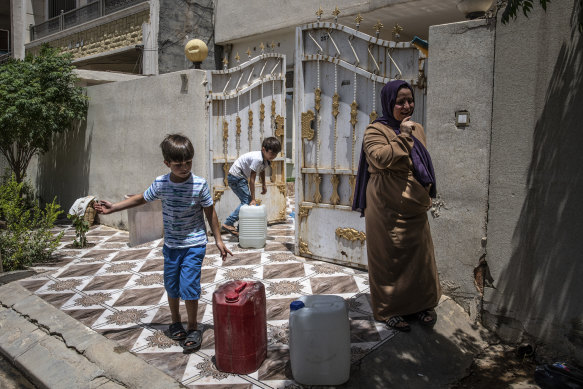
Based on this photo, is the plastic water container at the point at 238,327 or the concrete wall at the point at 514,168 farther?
the concrete wall at the point at 514,168

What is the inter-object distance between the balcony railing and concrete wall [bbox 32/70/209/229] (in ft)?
19.4

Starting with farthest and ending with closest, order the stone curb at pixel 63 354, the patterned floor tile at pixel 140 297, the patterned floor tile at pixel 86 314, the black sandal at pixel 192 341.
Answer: the patterned floor tile at pixel 140 297
the patterned floor tile at pixel 86 314
the black sandal at pixel 192 341
the stone curb at pixel 63 354

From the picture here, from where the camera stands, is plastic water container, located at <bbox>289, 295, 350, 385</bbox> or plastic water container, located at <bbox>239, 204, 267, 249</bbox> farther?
plastic water container, located at <bbox>239, 204, 267, 249</bbox>

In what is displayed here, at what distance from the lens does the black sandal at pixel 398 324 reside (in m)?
3.54

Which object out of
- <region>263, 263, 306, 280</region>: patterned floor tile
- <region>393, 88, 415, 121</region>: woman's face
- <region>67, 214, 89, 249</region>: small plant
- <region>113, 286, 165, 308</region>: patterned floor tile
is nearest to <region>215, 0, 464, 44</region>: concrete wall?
<region>263, 263, 306, 280</region>: patterned floor tile

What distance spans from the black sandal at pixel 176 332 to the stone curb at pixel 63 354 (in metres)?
0.35

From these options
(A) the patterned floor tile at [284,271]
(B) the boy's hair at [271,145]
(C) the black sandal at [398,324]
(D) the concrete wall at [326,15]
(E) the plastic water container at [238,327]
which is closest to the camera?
(E) the plastic water container at [238,327]

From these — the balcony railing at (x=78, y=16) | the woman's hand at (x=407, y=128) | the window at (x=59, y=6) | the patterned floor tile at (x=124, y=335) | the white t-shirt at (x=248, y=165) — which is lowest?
the patterned floor tile at (x=124, y=335)

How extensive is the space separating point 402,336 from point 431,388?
502mm

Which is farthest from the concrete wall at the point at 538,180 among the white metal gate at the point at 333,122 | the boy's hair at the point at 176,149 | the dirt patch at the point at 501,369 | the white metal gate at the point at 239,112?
the white metal gate at the point at 239,112

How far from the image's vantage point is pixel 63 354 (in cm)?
356

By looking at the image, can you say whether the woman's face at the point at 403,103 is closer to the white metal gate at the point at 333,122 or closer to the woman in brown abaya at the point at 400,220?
the woman in brown abaya at the point at 400,220

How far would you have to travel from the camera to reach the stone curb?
3133mm

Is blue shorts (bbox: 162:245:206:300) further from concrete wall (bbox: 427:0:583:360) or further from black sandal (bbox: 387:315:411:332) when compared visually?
concrete wall (bbox: 427:0:583:360)
